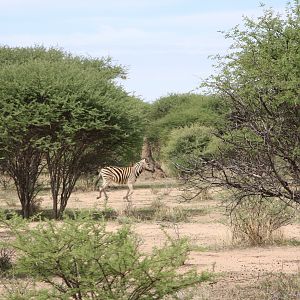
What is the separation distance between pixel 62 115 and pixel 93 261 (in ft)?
46.3

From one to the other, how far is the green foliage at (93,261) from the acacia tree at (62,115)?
43.3 feet

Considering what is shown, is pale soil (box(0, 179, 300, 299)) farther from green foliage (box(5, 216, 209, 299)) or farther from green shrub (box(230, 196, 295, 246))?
green foliage (box(5, 216, 209, 299))

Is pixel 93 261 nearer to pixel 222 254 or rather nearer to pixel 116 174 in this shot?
pixel 222 254

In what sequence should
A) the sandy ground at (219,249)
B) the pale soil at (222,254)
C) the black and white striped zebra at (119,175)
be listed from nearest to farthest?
the pale soil at (222,254) → the sandy ground at (219,249) → the black and white striped zebra at (119,175)

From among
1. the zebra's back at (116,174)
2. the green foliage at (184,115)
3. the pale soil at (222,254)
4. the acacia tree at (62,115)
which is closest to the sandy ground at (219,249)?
the pale soil at (222,254)

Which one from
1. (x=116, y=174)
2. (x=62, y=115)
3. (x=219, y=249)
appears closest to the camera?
(x=219, y=249)

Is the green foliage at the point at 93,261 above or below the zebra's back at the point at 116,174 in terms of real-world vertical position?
below

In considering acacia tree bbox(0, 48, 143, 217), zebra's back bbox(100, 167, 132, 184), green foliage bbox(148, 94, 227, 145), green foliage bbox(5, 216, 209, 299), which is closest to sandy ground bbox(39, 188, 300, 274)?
green foliage bbox(5, 216, 209, 299)

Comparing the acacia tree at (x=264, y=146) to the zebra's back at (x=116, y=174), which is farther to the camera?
the zebra's back at (x=116, y=174)

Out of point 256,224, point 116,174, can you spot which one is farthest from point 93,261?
point 116,174

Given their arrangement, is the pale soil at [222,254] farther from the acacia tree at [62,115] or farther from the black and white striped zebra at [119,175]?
the black and white striped zebra at [119,175]

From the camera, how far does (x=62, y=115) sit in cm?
2011

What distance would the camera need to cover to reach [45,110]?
1933 cm

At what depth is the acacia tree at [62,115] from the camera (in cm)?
1953
